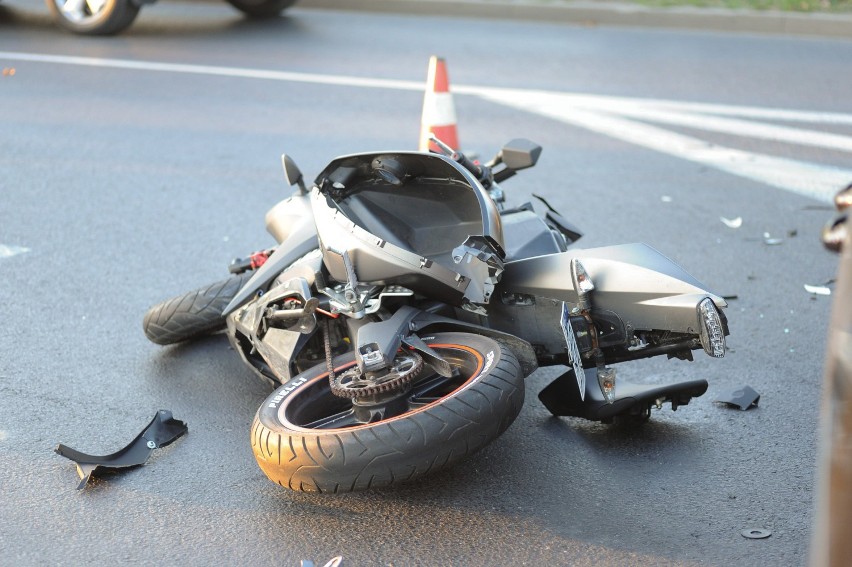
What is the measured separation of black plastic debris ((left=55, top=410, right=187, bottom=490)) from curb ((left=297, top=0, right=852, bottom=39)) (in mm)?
10161

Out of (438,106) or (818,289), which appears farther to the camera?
(438,106)

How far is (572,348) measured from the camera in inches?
143

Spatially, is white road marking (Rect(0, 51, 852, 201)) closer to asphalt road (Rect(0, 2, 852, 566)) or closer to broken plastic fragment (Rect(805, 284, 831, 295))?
asphalt road (Rect(0, 2, 852, 566))

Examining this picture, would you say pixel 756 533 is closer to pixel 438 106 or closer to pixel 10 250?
pixel 438 106

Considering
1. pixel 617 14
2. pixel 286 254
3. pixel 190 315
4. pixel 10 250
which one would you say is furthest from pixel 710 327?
pixel 617 14

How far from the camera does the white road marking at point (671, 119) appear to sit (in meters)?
7.52

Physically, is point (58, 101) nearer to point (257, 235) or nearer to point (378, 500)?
point (257, 235)

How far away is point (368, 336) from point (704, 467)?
1228 millimetres

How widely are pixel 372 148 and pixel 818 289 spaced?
349cm

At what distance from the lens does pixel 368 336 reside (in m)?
3.66

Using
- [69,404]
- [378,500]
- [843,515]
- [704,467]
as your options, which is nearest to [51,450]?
[69,404]

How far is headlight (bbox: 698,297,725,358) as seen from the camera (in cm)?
344

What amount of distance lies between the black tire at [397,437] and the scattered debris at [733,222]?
332 cm

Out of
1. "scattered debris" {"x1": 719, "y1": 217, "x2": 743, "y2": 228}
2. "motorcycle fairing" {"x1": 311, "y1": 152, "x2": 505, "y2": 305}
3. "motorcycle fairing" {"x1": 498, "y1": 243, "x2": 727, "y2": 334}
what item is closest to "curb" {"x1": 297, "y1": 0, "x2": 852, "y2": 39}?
"scattered debris" {"x1": 719, "y1": 217, "x2": 743, "y2": 228}
